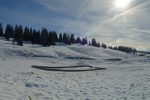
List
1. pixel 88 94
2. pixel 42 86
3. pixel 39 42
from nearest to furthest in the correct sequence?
pixel 88 94 < pixel 42 86 < pixel 39 42

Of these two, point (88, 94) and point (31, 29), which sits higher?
point (31, 29)

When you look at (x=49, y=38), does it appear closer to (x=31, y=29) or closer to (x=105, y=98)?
(x=31, y=29)

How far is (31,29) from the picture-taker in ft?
427

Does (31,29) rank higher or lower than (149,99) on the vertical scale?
higher

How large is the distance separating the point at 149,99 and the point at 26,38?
383 ft

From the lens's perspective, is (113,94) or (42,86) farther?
(42,86)

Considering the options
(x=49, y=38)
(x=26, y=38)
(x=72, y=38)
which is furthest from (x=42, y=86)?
(x=72, y=38)

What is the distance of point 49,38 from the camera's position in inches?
4702

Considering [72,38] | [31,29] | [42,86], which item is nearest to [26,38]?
[31,29]

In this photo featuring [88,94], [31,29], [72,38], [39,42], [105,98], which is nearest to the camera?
[105,98]

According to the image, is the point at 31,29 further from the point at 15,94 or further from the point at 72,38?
the point at 15,94

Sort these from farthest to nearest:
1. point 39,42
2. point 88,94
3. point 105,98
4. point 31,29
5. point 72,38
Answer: point 72,38 < point 31,29 < point 39,42 < point 88,94 < point 105,98

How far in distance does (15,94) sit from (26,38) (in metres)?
115

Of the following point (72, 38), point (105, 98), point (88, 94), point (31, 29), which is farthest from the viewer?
point (72, 38)
